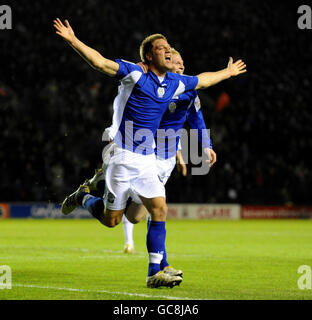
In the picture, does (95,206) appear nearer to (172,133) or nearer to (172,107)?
(172,133)

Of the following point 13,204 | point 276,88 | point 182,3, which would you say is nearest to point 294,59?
point 276,88

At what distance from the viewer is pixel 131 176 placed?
7469mm

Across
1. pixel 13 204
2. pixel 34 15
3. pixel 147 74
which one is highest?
pixel 34 15

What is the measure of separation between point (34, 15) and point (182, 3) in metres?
6.64

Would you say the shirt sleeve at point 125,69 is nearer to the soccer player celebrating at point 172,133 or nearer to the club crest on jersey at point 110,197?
the soccer player celebrating at point 172,133

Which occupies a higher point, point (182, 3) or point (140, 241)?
point (182, 3)

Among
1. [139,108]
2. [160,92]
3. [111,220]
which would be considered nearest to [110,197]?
[111,220]

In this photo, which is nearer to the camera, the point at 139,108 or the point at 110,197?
the point at 139,108

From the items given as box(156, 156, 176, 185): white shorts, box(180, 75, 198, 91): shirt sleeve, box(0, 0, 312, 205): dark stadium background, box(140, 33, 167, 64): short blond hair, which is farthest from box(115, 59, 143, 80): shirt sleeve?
box(0, 0, 312, 205): dark stadium background

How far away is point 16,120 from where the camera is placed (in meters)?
25.4

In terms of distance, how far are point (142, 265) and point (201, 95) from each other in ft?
66.2

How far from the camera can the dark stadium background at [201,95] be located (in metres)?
24.9
